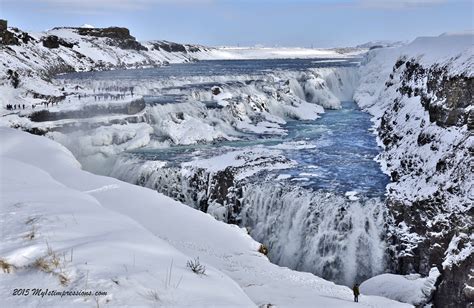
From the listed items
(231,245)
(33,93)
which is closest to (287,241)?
(231,245)

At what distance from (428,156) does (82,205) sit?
14368mm

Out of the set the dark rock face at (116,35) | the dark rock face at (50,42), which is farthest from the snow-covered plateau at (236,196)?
the dark rock face at (116,35)

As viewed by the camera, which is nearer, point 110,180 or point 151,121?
point 110,180

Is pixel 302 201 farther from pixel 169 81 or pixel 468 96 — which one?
pixel 169 81

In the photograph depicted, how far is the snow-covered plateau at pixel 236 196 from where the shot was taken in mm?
5215

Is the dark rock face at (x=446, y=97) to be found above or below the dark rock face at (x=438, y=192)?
above

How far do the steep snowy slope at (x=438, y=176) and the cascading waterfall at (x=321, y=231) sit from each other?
2.89ft

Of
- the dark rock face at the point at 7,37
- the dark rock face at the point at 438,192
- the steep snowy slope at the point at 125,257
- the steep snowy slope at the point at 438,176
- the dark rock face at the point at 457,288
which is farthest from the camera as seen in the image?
the dark rock face at the point at 7,37

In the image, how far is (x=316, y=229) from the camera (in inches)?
639

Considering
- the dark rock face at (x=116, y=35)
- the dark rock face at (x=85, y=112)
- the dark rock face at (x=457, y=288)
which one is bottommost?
the dark rock face at (x=457, y=288)

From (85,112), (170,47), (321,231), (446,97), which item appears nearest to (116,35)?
(170,47)

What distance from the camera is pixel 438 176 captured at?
15.9 metres

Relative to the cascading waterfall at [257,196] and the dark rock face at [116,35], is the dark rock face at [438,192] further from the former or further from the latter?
the dark rock face at [116,35]

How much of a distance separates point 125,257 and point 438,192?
42.5 feet
